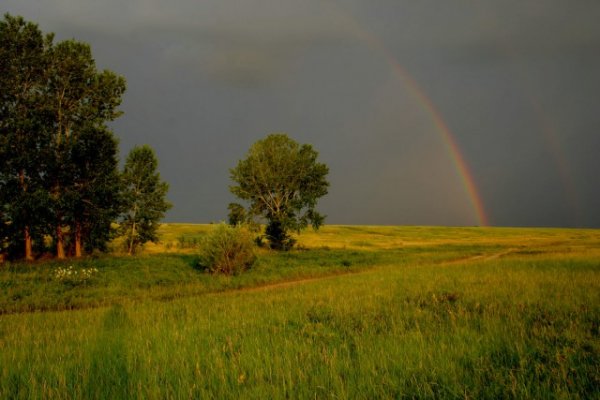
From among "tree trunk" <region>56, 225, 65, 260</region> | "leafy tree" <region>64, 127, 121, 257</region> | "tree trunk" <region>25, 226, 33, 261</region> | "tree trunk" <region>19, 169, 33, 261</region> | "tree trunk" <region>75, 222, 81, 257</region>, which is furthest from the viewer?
"tree trunk" <region>75, 222, 81, 257</region>

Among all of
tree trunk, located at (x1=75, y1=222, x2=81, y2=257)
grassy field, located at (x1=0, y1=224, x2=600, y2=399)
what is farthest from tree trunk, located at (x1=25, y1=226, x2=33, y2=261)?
grassy field, located at (x1=0, y1=224, x2=600, y2=399)

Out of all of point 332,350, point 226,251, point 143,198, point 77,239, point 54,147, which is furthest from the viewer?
point 143,198

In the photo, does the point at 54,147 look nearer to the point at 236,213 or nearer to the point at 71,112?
the point at 71,112

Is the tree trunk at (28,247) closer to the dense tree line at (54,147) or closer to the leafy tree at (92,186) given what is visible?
the dense tree line at (54,147)

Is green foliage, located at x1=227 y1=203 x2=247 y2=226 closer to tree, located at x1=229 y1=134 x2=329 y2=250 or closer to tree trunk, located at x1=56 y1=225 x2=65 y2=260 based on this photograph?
tree, located at x1=229 y1=134 x2=329 y2=250

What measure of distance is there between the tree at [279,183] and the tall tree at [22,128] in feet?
73.0

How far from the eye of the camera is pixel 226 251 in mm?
22672

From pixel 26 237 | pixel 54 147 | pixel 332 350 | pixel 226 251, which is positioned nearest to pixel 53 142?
pixel 54 147

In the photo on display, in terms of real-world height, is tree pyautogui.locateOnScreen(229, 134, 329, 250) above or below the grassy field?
above

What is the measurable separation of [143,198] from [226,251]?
18.6m

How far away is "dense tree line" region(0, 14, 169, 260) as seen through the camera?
2414 cm

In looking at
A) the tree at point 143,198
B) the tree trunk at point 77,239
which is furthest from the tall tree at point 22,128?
the tree at point 143,198

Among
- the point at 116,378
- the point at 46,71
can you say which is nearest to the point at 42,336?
the point at 116,378

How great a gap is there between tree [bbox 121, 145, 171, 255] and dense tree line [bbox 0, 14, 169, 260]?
6100 millimetres
